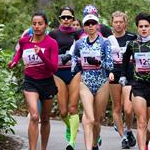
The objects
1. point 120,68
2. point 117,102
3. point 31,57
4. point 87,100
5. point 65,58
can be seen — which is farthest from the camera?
point 117,102

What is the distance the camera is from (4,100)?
10883mm

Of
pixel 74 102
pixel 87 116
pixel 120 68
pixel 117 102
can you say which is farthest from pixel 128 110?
pixel 87 116

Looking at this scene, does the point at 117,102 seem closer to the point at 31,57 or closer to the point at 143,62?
the point at 143,62

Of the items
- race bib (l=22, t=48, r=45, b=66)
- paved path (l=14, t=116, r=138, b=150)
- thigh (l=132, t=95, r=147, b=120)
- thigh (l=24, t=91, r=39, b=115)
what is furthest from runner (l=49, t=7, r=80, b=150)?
thigh (l=132, t=95, r=147, b=120)

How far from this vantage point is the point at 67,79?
10.8m

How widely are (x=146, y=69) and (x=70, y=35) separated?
215 cm

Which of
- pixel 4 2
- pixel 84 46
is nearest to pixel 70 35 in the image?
pixel 84 46

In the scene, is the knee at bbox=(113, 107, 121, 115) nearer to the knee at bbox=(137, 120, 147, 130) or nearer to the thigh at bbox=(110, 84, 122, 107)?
the thigh at bbox=(110, 84, 122, 107)

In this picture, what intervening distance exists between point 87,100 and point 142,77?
927mm

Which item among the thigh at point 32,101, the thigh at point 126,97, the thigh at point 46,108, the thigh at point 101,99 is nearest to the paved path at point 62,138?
the thigh at point 126,97

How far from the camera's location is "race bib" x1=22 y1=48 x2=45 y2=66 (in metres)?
9.29

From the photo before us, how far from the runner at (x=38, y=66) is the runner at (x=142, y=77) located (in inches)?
45.8

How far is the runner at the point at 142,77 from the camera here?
354 inches

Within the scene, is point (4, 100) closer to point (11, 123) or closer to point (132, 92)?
point (11, 123)
